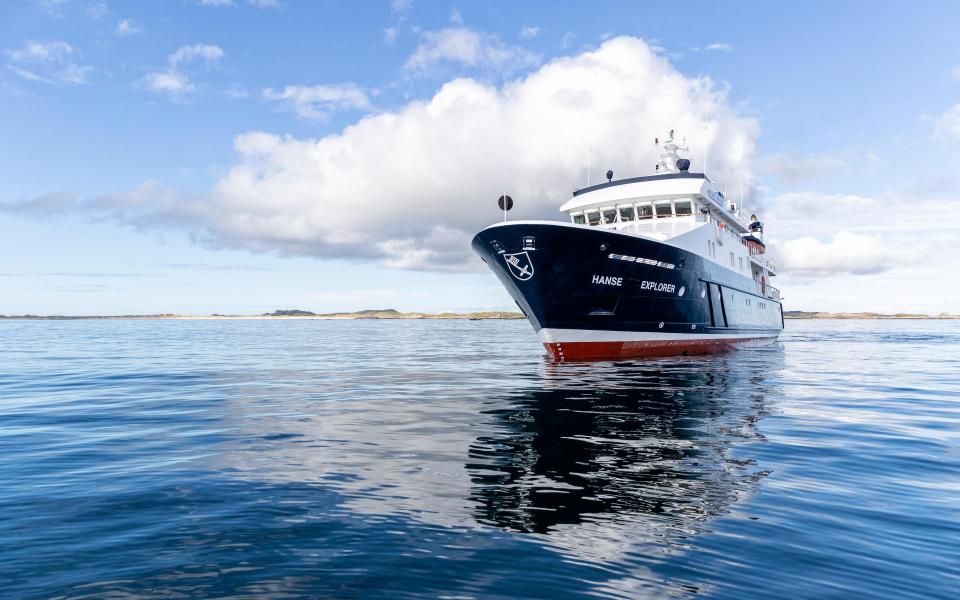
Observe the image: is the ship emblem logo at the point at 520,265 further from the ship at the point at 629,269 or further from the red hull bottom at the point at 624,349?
the red hull bottom at the point at 624,349

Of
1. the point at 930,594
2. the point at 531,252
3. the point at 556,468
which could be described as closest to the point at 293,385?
the point at 531,252

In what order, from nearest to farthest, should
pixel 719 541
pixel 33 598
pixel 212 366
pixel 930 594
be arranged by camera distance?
pixel 33 598 < pixel 930 594 < pixel 719 541 < pixel 212 366

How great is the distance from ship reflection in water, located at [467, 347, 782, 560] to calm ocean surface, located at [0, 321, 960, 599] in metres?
0.05

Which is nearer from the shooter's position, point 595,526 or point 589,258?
point 595,526

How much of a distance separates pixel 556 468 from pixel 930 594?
4003 millimetres

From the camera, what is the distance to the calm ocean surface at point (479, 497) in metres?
4.21

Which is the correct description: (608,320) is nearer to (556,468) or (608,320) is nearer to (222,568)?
(556,468)

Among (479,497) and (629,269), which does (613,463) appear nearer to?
(479,497)

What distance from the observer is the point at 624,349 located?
80.7ft

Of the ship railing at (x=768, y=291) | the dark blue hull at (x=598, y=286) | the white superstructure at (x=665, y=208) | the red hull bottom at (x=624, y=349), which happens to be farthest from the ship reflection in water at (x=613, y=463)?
the ship railing at (x=768, y=291)

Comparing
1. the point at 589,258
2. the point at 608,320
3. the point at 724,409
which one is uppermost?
the point at 589,258

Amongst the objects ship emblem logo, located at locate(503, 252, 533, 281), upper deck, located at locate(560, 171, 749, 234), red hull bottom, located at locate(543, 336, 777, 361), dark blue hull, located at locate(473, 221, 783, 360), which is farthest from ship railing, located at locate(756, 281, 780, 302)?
ship emblem logo, located at locate(503, 252, 533, 281)

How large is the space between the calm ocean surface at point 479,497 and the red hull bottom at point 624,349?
939 centimetres

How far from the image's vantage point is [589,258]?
21.9 m
